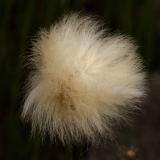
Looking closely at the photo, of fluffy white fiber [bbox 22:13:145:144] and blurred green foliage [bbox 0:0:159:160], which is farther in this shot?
blurred green foliage [bbox 0:0:159:160]

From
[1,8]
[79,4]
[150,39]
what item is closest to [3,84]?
[1,8]

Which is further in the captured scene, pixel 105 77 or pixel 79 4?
pixel 79 4

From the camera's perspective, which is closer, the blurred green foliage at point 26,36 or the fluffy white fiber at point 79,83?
the fluffy white fiber at point 79,83

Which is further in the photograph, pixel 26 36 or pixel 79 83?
pixel 26 36

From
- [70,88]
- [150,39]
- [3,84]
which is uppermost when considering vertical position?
[70,88]

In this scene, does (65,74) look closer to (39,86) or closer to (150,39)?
(39,86)

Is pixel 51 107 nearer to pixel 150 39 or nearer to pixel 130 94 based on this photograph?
pixel 130 94

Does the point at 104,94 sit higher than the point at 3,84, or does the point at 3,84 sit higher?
the point at 104,94
